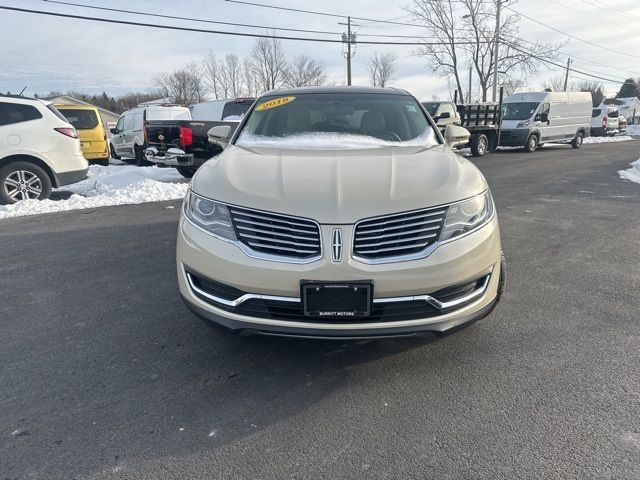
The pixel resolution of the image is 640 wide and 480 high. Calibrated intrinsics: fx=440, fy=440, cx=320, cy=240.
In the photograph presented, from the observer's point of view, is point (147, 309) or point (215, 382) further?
point (147, 309)

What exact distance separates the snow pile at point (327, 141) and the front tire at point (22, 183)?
5651mm

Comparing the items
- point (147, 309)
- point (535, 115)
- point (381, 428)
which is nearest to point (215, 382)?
point (381, 428)

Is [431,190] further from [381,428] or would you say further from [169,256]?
[169,256]

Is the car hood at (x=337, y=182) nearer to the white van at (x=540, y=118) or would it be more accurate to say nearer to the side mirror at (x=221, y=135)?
the side mirror at (x=221, y=135)

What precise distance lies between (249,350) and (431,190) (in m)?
1.55

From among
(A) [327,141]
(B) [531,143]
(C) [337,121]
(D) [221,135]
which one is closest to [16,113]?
(D) [221,135]

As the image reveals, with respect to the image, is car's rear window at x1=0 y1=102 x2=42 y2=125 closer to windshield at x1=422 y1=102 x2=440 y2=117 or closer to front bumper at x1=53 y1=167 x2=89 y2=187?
front bumper at x1=53 y1=167 x2=89 y2=187

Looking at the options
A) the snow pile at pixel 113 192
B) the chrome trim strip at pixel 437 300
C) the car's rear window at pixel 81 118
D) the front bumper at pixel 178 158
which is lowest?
the snow pile at pixel 113 192

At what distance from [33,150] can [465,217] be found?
302 inches

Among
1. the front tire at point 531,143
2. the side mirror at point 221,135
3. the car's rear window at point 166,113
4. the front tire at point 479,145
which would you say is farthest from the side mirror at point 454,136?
the front tire at point 531,143

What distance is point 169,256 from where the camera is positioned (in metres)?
4.86

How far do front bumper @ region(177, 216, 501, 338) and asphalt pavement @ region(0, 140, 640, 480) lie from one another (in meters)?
0.24

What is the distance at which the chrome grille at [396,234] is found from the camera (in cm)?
230

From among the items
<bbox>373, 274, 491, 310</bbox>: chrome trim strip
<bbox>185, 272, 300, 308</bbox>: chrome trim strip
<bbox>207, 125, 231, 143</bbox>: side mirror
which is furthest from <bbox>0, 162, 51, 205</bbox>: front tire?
<bbox>373, 274, 491, 310</bbox>: chrome trim strip
